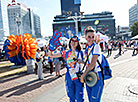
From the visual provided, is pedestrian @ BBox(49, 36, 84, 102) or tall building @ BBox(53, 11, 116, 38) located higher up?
tall building @ BBox(53, 11, 116, 38)

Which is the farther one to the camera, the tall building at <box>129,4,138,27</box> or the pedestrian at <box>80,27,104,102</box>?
the tall building at <box>129,4,138,27</box>

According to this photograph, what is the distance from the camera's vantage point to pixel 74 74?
2.96 metres

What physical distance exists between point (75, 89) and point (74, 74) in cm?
35

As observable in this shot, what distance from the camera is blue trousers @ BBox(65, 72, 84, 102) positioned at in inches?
113

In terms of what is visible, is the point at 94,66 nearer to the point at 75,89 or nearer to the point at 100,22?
the point at 75,89

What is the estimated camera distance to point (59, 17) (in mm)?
94938

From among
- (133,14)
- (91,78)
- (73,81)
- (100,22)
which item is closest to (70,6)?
(100,22)

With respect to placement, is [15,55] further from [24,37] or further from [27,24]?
[27,24]

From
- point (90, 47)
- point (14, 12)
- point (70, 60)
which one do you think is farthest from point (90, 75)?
point (14, 12)

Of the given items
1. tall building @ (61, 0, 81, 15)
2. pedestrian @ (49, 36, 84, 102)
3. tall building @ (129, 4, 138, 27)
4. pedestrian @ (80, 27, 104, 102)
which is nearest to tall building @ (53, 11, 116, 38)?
tall building @ (61, 0, 81, 15)

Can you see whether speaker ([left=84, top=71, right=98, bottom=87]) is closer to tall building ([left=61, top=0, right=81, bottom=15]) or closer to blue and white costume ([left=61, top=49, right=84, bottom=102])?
blue and white costume ([left=61, top=49, right=84, bottom=102])

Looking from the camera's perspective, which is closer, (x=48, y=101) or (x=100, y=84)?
(x=100, y=84)

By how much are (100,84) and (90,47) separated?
0.74m

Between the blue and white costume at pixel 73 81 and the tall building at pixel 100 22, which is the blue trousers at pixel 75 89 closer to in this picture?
the blue and white costume at pixel 73 81
